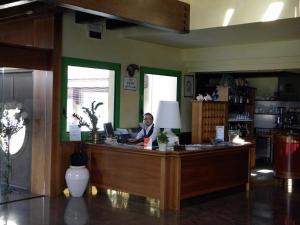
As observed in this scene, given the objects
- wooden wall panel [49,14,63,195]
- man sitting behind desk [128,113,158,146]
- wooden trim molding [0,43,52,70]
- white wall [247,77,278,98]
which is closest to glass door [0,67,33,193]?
wooden trim molding [0,43,52,70]

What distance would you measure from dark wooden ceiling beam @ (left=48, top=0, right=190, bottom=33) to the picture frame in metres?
2.89

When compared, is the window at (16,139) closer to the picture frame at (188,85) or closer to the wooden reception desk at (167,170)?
the wooden reception desk at (167,170)

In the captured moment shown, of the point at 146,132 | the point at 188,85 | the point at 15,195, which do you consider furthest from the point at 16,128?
the point at 188,85

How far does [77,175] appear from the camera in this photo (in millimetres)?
7035

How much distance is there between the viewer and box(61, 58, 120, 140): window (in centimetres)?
741

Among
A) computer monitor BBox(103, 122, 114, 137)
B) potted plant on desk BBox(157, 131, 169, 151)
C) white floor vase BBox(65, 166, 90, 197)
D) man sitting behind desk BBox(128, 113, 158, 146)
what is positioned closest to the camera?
potted plant on desk BBox(157, 131, 169, 151)

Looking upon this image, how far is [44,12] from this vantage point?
6.94 metres

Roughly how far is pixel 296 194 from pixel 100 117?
3.66 metres

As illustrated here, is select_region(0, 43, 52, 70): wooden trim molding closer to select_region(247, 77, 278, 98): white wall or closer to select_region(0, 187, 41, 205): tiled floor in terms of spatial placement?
select_region(0, 187, 41, 205): tiled floor

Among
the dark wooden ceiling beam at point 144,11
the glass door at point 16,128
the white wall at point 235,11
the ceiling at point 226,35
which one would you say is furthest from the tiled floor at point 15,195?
the white wall at point 235,11

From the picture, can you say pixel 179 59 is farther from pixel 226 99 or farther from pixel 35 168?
pixel 35 168

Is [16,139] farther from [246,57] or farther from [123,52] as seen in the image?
[246,57]

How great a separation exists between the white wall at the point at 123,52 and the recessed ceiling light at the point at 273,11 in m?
2.94

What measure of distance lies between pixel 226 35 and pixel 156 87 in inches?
83.5
